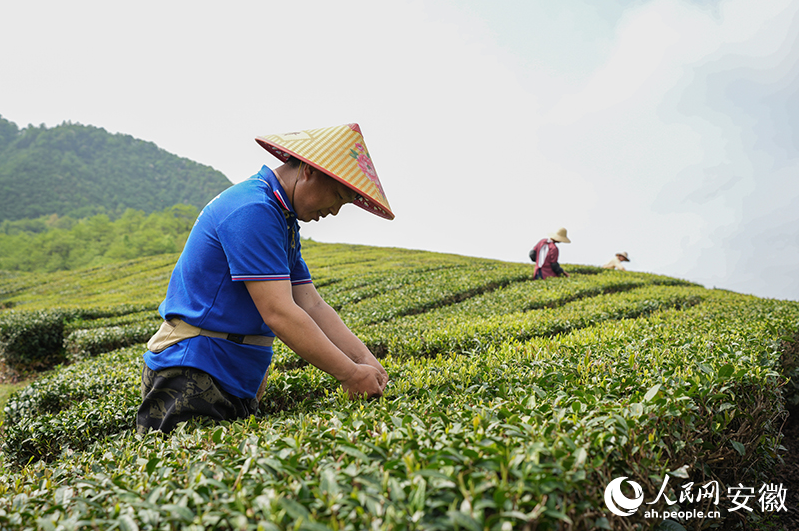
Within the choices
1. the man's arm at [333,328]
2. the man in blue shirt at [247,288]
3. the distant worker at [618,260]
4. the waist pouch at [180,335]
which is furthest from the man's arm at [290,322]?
the distant worker at [618,260]

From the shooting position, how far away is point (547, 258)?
39.3 ft

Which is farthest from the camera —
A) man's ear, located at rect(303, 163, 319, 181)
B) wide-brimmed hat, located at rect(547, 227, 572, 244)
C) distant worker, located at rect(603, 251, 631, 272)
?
distant worker, located at rect(603, 251, 631, 272)

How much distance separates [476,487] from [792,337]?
18.3 feet

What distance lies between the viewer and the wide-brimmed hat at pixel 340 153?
84.0 inches

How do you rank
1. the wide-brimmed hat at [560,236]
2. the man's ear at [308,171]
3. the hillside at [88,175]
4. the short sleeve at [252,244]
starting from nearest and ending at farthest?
the short sleeve at [252,244]
the man's ear at [308,171]
the wide-brimmed hat at [560,236]
the hillside at [88,175]

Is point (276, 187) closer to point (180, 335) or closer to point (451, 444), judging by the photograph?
point (180, 335)

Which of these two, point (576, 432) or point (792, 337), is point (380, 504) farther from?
point (792, 337)

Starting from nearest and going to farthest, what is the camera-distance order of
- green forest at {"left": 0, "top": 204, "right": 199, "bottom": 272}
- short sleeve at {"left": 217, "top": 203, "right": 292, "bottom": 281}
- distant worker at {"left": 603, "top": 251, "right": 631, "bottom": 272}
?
short sleeve at {"left": 217, "top": 203, "right": 292, "bottom": 281}, distant worker at {"left": 603, "top": 251, "right": 631, "bottom": 272}, green forest at {"left": 0, "top": 204, "right": 199, "bottom": 272}

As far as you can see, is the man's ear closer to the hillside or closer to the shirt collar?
the shirt collar

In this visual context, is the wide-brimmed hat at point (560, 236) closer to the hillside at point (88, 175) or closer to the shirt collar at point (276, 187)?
the shirt collar at point (276, 187)

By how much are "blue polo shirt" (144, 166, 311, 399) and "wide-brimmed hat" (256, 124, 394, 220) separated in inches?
9.9

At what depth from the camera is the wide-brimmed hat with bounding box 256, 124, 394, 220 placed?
7.00ft

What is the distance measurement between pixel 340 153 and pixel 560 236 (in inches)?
424

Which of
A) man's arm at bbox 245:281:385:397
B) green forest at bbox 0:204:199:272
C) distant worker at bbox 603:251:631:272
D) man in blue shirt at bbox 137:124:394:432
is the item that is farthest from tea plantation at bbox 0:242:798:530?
green forest at bbox 0:204:199:272
